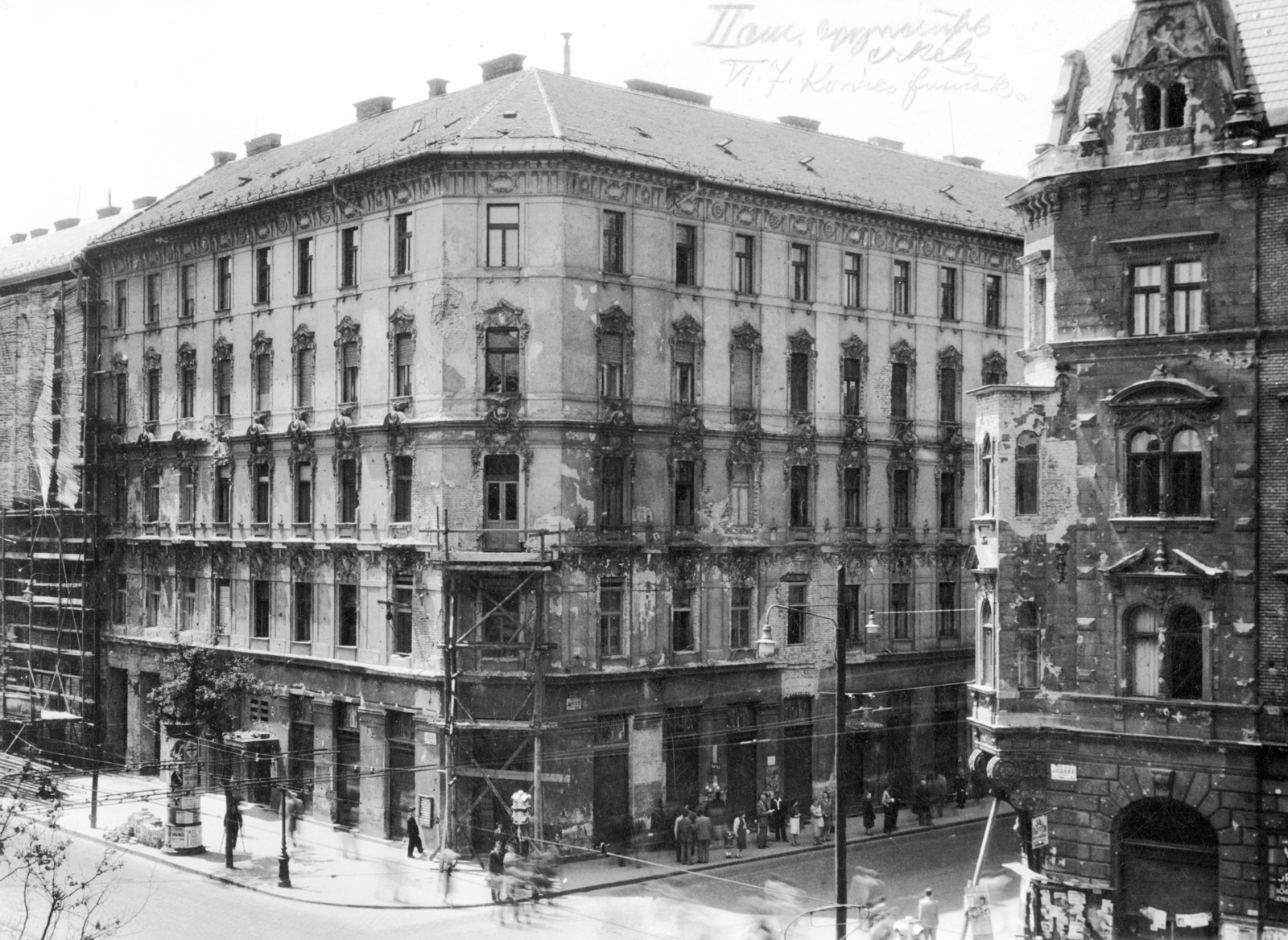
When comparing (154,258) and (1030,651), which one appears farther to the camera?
(154,258)

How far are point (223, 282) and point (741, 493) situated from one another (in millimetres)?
19683

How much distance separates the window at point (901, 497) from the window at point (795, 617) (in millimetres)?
4882

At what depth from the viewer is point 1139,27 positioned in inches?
1171

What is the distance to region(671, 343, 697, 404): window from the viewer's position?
4156cm

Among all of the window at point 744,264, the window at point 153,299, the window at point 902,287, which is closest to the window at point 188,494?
the window at point 153,299

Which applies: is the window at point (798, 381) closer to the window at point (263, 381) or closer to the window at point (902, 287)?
the window at point (902, 287)

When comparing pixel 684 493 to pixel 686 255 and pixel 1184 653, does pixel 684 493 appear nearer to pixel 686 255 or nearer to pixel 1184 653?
pixel 686 255

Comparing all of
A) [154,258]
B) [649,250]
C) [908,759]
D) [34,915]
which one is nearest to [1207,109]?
[649,250]

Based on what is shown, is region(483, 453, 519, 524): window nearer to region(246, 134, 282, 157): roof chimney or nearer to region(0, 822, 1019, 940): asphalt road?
region(0, 822, 1019, 940): asphalt road

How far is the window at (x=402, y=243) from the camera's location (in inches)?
1594

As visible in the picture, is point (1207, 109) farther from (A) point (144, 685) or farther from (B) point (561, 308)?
(A) point (144, 685)

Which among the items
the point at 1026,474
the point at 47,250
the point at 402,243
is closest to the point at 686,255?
the point at 402,243

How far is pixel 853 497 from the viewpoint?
46.4 m

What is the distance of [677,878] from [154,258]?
30493 mm
